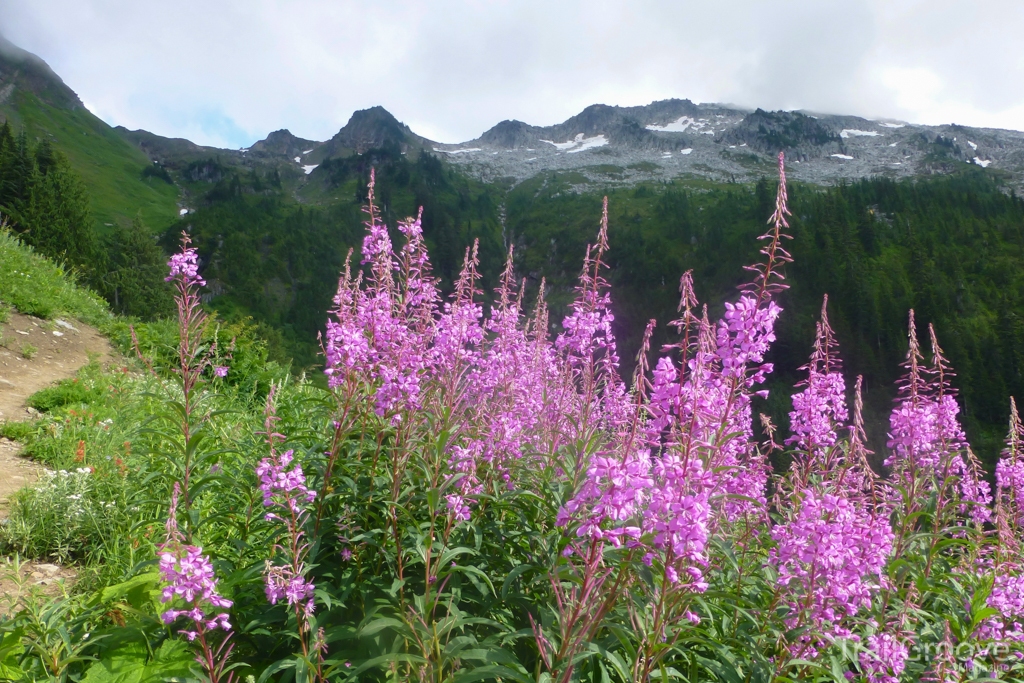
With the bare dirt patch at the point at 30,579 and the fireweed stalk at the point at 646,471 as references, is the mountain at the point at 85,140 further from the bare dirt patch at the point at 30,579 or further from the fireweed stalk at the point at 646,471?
the fireweed stalk at the point at 646,471

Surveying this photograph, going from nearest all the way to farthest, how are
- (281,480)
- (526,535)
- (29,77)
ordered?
(281,480), (526,535), (29,77)

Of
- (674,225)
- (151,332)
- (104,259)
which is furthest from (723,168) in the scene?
(151,332)

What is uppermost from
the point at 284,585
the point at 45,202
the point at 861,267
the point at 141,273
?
the point at 861,267

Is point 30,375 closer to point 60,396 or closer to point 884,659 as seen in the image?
point 60,396

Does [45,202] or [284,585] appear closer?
[284,585]

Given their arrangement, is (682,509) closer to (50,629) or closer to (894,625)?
(894,625)

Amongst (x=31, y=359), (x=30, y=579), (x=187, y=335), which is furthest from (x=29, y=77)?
(x=187, y=335)

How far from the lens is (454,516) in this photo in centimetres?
295

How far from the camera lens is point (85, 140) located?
16288 centimetres

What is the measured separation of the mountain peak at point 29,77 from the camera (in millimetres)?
163375

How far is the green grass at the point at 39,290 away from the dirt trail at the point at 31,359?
0.86ft

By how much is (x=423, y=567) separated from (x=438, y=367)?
138 cm

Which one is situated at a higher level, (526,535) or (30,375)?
(526,535)

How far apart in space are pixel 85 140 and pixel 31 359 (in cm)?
19948
